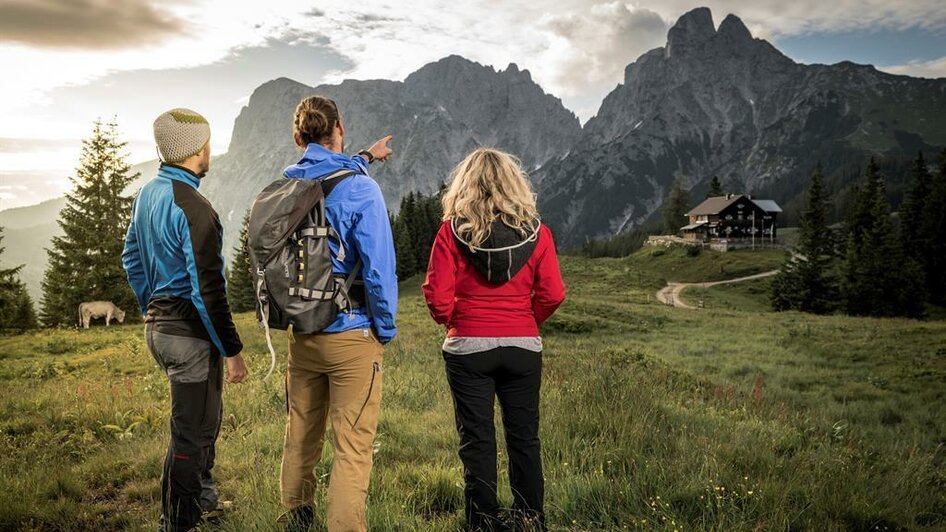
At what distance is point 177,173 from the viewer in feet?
13.2

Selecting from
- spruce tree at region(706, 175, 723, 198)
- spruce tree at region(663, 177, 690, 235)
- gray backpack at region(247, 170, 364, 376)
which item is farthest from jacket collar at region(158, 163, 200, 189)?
spruce tree at region(706, 175, 723, 198)

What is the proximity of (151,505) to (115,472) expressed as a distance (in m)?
1.13

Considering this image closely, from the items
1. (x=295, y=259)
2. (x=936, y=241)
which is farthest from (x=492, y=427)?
(x=936, y=241)

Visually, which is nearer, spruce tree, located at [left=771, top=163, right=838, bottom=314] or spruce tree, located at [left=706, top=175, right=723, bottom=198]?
spruce tree, located at [left=771, top=163, right=838, bottom=314]

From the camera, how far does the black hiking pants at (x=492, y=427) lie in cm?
394

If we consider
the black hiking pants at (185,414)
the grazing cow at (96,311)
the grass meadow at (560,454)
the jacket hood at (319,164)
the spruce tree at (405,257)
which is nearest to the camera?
the jacket hood at (319,164)

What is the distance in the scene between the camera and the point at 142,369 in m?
12.8

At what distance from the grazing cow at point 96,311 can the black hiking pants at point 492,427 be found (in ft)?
87.8

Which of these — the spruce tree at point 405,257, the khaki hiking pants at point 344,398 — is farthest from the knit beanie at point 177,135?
the spruce tree at point 405,257

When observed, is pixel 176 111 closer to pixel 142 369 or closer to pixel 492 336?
pixel 492 336

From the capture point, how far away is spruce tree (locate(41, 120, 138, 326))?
104 ft

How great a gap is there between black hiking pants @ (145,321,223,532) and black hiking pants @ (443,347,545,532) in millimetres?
1851

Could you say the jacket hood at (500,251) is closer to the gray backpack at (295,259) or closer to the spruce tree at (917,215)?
the gray backpack at (295,259)

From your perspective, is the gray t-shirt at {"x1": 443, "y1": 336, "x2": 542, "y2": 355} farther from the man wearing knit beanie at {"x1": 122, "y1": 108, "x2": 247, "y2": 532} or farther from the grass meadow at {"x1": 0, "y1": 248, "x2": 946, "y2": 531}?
the man wearing knit beanie at {"x1": 122, "y1": 108, "x2": 247, "y2": 532}
